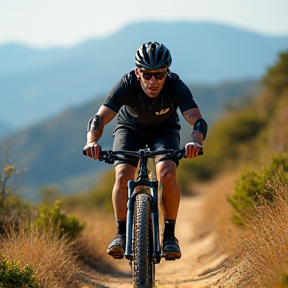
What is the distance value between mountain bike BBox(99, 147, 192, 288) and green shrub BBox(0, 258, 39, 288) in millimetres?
925

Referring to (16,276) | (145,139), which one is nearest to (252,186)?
(145,139)

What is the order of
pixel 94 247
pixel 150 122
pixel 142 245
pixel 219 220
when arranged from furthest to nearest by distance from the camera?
pixel 219 220 < pixel 94 247 < pixel 150 122 < pixel 142 245

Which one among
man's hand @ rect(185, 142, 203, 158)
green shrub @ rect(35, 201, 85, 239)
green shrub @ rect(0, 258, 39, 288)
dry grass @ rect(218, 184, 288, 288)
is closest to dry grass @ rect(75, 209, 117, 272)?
green shrub @ rect(35, 201, 85, 239)

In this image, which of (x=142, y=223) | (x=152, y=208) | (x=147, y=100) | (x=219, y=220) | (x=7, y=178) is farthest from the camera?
(x=219, y=220)

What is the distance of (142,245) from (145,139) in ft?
5.01

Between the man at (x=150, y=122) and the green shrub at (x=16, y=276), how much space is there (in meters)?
0.77

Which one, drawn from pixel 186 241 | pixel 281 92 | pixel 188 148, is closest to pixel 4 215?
pixel 188 148

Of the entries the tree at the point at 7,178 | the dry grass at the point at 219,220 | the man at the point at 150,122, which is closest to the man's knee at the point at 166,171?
the man at the point at 150,122

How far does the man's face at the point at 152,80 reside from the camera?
23.2 ft

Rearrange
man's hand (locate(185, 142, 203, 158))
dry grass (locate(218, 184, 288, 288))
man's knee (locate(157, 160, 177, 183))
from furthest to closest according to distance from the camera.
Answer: man's knee (locate(157, 160, 177, 183))
man's hand (locate(185, 142, 203, 158))
dry grass (locate(218, 184, 288, 288))

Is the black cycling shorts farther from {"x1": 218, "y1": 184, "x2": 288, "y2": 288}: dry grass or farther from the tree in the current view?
the tree

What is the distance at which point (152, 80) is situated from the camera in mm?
7098

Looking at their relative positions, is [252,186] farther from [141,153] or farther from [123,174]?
[141,153]

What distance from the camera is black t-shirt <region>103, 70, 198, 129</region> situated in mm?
7273
